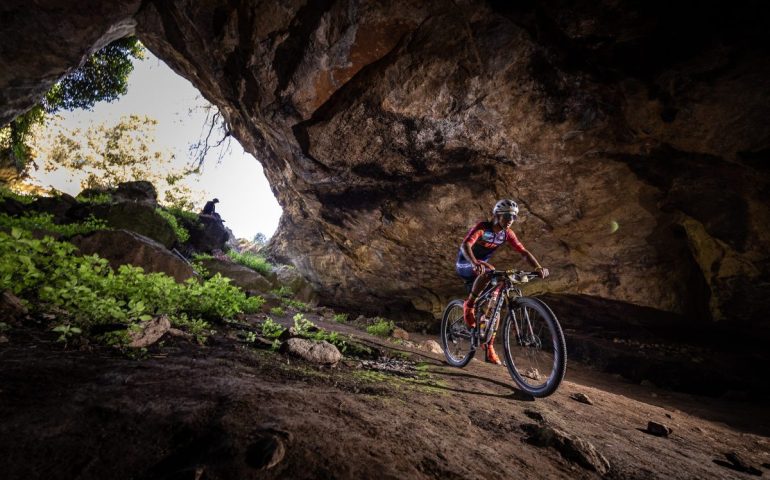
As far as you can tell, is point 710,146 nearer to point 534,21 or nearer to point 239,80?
point 534,21

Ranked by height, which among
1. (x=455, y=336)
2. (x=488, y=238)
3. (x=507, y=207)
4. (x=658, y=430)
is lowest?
(x=658, y=430)

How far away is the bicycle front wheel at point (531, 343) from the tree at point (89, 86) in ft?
59.0

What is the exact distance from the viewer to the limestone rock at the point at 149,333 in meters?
2.62

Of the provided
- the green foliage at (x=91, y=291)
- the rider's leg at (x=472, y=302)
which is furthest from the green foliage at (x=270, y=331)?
the rider's leg at (x=472, y=302)

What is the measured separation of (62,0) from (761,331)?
17799 mm

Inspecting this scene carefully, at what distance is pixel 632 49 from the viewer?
184 inches

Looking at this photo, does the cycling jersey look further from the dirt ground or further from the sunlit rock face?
the sunlit rock face

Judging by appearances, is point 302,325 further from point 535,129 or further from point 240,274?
point 240,274

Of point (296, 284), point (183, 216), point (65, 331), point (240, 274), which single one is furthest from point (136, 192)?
point (65, 331)

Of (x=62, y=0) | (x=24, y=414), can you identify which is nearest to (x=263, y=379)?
(x=24, y=414)

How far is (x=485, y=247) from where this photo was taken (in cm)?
539

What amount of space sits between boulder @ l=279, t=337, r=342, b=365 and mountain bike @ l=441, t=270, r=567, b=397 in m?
2.20

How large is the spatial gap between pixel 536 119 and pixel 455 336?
4.31 m

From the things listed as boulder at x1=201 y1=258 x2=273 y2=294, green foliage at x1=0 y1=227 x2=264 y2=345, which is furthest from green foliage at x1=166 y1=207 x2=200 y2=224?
green foliage at x1=0 y1=227 x2=264 y2=345
